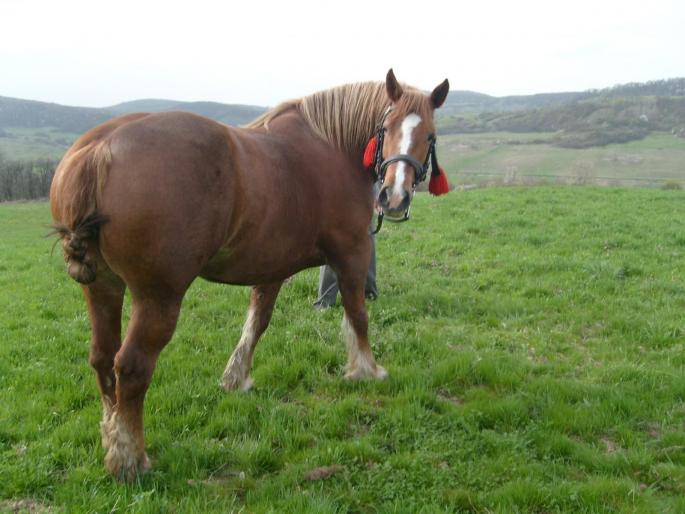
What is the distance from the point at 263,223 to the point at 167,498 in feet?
5.67

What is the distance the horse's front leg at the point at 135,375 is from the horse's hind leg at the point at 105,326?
0.75ft

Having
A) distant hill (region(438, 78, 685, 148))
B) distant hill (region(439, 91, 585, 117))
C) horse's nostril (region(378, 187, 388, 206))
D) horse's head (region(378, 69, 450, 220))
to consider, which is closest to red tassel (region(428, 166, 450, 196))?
horse's head (region(378, 69, 450, 220))

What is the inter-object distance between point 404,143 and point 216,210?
1528 millimetres

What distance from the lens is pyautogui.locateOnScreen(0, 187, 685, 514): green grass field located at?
306 cm

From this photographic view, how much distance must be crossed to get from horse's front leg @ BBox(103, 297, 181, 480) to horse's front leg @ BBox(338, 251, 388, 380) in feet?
5.72

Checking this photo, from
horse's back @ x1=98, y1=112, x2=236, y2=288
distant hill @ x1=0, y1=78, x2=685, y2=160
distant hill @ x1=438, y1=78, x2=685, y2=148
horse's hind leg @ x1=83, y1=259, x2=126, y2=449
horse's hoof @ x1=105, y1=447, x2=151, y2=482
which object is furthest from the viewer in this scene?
distant hill @ x1=0, y1=78, x2=685, y2=160

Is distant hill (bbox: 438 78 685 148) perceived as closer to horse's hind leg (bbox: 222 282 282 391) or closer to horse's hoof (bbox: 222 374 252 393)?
horse's hind leg (bbox: 222 282 282 391)

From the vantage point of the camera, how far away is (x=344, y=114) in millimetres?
4250

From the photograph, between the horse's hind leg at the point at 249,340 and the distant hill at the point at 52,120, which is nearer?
the horse's hind leg at the point at 249,340

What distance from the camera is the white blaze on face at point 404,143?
147 inches

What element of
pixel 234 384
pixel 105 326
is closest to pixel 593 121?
pixel 234 384

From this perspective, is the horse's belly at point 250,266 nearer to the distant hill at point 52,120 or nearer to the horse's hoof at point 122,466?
A: the horse's hoof at point 122,466

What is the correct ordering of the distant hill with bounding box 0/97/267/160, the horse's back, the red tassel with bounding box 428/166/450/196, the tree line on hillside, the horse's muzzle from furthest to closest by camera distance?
1. the distant hill with bounding box 0/97/267/160
2. the tree line on hillside
3. the red tassel with bounding box 428/166/450/196
4. the horse's muzzle
5. the horse's back

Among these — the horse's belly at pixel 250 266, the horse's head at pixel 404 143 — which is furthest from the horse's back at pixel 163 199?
the horse's head at pixel 404 143
